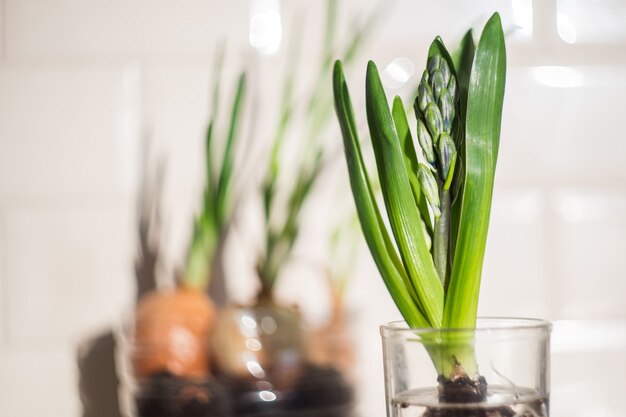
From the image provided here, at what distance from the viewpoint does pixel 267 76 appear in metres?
0.81

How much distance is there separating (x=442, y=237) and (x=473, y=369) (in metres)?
0.09

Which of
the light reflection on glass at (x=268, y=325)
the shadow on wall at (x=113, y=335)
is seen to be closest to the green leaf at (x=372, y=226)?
the light reflection on glass at (x=268, y=325)

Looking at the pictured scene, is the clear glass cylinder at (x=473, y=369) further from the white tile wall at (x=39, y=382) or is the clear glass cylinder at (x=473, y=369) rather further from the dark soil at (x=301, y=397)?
the white tile wall at (x=39, y=382)

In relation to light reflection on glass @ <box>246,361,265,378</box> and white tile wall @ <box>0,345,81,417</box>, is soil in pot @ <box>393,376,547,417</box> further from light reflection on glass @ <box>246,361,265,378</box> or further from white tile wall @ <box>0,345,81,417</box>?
white tile wall @ <box>0,345,81,417</box>

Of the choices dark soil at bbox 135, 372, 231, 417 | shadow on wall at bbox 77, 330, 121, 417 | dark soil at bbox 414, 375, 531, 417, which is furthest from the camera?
shadow on wall at bbox 77, 330, 121, 417

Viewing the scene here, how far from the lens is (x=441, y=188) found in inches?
23.0

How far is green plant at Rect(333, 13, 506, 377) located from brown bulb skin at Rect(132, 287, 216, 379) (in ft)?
0.61

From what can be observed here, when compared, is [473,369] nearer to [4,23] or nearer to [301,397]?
[301,397]

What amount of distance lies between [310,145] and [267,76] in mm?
75

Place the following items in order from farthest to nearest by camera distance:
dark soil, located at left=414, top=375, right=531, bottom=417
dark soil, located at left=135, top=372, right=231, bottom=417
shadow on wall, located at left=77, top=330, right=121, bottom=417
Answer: shadow on wall, located at left=77, top=330, right=121, bottom=417 < dark soil, located at left=135, top=372, right=231, bottom=417 < dark soil, located at left=414, top=375, right=531, bottom=417

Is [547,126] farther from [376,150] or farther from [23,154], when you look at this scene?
[23,154]

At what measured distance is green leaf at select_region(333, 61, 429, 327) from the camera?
582 millimetres

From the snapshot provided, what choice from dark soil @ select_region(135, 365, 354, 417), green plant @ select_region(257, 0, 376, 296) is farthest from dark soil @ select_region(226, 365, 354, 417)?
green plant @ select_region(257, 0, 376, 296)

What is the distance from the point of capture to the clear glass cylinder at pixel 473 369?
533 mm
